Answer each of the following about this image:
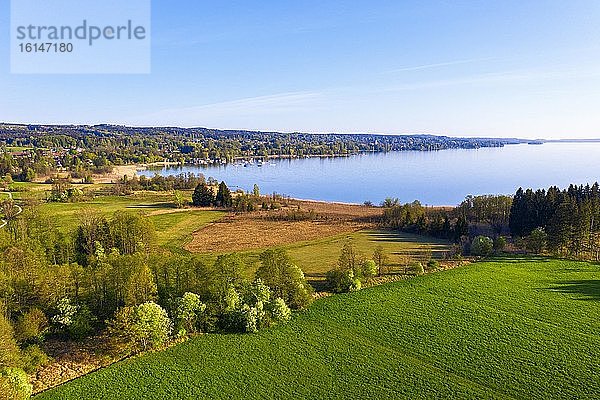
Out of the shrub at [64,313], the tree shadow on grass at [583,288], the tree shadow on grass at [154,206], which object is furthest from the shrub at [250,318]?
the tree shadow on grass at [154,206]

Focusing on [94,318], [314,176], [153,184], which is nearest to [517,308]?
[94,318]

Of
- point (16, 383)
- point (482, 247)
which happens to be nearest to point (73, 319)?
point (16, 383)

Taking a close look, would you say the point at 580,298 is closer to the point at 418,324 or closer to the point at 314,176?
the point at 418,324

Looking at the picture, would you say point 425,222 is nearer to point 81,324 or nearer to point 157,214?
point 157,214

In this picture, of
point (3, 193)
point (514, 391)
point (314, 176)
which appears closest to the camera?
point (514, 391)

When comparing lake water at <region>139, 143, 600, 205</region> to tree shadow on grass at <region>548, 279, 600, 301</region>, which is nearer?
tree shadow on grass at <region>548, 279, 600, 301</region>

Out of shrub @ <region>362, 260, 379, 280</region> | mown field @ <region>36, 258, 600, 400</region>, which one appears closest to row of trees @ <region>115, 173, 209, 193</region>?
shrub @ <region>362, 260, 379, 280</region>

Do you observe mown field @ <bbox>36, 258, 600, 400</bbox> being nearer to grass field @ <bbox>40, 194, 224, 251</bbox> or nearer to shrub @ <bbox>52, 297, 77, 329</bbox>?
shrub @ <bbox>52, 297, 77, 329</bbox>
